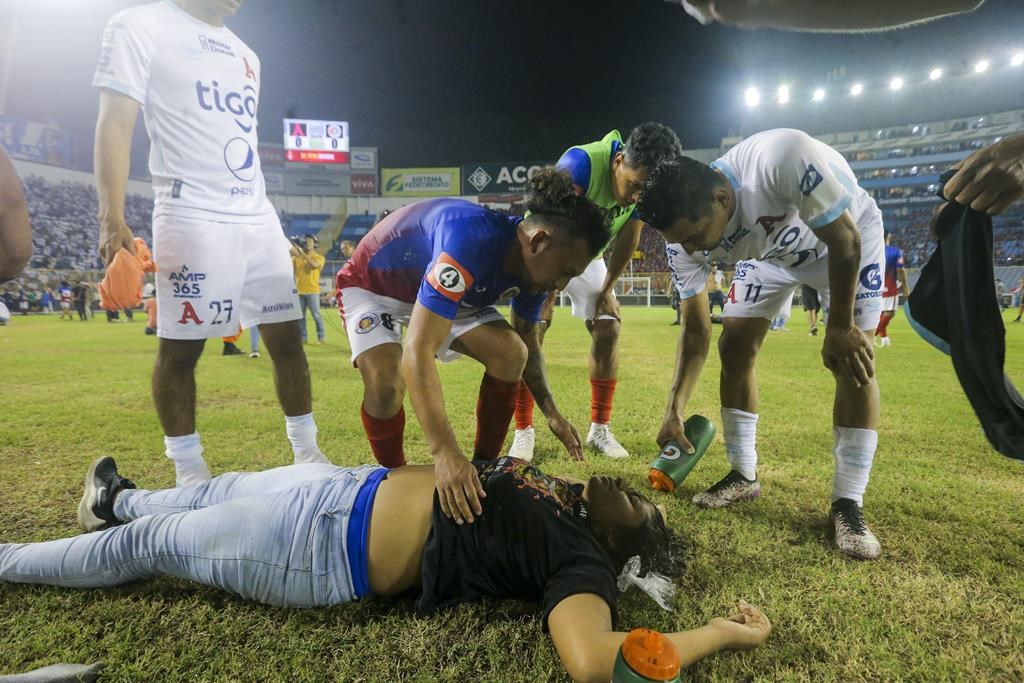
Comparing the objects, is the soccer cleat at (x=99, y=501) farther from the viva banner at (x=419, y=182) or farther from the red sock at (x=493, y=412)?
the viva banner at (x=419, y=182)

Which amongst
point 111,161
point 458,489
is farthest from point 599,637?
point 111,161

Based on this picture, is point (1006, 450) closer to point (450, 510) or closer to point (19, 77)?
point (450, 510)

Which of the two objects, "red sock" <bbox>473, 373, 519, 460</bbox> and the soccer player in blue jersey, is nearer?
"red sock" <bbox>473, 373, 519, 460</bbox>

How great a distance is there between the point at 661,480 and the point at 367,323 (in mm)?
1719

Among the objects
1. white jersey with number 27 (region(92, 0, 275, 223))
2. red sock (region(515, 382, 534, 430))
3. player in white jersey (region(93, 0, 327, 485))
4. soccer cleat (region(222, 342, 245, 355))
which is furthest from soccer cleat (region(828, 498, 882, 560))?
soccer cleat (region(222, 342, 245, 355))

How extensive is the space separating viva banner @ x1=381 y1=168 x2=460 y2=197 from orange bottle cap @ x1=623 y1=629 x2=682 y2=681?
40907 millimetres

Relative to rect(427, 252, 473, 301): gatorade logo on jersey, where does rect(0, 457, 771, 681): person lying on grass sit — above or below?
below

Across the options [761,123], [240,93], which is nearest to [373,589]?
[240,93]

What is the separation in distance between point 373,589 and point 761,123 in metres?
43.7

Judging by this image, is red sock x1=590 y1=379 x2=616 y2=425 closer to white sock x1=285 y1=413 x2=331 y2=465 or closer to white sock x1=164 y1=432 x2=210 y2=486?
white sock x1=285 y1=413 x2=331 y2=465

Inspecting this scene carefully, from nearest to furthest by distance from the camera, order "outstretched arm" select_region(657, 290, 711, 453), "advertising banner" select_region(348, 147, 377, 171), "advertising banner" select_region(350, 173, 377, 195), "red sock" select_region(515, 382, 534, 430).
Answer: "outstretched arm" select_region(657, 290, 711, 453) < "red sock" select_region(515, 382, 534, 430) < "advertising banner" select_region(348, 147, 377, 171) < "advertising banner" select_region(350, 173, 377, 195)

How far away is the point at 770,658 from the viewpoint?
1564 mm

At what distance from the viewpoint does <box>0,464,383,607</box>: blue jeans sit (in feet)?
5.67

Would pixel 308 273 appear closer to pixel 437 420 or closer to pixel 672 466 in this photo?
pixel 672 466
